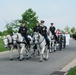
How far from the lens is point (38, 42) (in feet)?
61.3

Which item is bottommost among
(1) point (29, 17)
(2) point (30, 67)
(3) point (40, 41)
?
(2) point (30, 67)

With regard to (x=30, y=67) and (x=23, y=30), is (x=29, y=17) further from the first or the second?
(x=30, y=67)

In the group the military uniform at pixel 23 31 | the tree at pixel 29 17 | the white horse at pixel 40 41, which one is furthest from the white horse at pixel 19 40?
the tree at pixel 29 17

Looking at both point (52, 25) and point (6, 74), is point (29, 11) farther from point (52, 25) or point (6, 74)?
point (6, 74)

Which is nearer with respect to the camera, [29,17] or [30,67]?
[30,67]

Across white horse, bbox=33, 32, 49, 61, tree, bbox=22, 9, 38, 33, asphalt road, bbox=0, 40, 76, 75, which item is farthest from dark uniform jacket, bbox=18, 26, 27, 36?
tree, bbox=22, 9, 38, 33

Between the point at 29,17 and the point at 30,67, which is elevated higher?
the point at 29,17

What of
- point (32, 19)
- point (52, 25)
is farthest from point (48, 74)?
point (32, 19)

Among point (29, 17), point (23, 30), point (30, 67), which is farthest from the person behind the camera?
point (29, 17)

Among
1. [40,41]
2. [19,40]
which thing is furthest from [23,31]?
[40,41]

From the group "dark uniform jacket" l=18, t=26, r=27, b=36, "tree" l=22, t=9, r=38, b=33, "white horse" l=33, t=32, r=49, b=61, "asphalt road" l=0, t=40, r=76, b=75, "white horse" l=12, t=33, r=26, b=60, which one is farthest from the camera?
"tree" l=22, t=9, r=38, b=33

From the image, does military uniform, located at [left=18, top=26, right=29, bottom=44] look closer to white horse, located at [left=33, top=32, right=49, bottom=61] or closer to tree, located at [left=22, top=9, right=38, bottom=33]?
white horse, located at [left=33, top=32, right=49, bottom=61]

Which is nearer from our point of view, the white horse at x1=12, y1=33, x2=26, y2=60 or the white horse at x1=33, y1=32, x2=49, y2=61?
the white horse at x1=33, y1=32, x2=49, y2=61

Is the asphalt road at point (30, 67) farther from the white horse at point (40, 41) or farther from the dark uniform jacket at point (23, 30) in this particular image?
the dark uniform jacket at point (23, 30)
